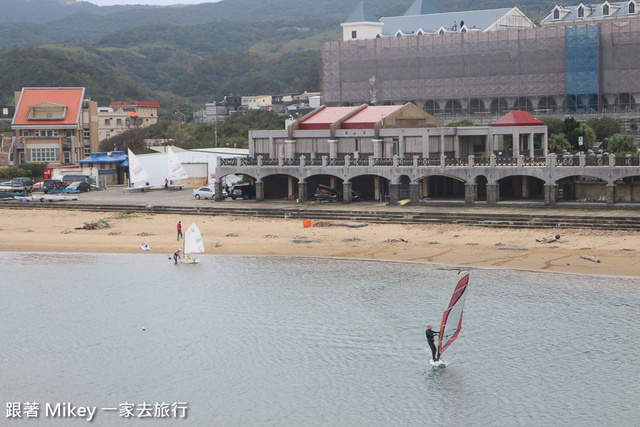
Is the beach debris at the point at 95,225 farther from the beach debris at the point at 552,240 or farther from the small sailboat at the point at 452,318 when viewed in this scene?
the small sailboat at the point at 452,318

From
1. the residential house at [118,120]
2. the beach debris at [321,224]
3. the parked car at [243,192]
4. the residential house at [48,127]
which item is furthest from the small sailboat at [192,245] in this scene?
the residential house at [118,120]

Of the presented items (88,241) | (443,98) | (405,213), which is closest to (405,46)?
(443,98)

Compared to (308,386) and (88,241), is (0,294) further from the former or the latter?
(308,386)

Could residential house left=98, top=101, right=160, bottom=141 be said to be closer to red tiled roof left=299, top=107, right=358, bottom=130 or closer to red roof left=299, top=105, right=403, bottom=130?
red tiled roof left=299, top=107, right=358, bottom=130

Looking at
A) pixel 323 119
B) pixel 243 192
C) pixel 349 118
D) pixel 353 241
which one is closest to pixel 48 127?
pixel 243 192

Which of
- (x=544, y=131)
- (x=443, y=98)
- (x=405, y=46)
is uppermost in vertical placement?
(x=405, y=46)

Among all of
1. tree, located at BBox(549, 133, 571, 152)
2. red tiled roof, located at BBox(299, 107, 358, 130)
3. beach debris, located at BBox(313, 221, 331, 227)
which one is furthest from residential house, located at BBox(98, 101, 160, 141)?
beach debris, located at BBox(313, 221, 331, 227)
